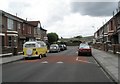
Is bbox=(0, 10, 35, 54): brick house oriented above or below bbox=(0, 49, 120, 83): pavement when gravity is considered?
above

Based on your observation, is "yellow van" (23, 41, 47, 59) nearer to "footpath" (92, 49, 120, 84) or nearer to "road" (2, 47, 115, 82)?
"footpath" (92, 49, 120, 84)

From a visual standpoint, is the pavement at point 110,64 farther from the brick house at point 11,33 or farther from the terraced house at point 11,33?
the brick house at point 11,33

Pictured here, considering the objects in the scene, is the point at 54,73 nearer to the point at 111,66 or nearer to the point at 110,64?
the point at 111,66

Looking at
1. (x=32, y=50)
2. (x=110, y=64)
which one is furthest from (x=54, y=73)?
(x=32, y=50)

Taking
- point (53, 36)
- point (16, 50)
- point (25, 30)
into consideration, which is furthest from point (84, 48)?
point (53, 36)

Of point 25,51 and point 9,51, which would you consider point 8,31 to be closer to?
point 9,51

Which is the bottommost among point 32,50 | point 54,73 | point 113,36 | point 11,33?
point 54,73

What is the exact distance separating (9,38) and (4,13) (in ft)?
14.2

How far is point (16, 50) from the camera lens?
37.1 meters

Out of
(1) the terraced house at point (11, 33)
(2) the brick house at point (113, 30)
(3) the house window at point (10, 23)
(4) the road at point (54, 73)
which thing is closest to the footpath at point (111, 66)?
(4) the road at point (54, 73)

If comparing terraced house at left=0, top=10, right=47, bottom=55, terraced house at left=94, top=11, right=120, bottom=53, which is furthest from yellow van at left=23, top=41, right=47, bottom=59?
terraced house at left=94, top=11, right=120, bottom=53

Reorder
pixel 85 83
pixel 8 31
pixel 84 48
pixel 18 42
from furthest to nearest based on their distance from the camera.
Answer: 1. pixel 18 42
2. pixel 8 31
3. pixel 84 48
4. pixel 85 83

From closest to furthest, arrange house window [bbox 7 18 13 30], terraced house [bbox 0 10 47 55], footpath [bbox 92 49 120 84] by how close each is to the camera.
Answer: footpath [bbox 92 49 120 84] → terraced house [bbox 0 10 47 55] → house window [bbox 7 18 13 30]

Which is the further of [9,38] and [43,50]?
[9,38]
